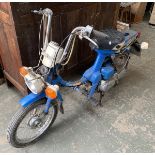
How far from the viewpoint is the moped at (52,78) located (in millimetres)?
1403

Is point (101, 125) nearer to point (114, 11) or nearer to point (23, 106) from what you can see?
point (23, 106)

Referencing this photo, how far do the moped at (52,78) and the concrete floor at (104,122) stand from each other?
5.4 inches

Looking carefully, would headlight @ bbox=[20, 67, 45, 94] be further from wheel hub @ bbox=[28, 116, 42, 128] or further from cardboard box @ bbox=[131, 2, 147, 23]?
cardboard box @ bbox=[131, 2, 147, 23]

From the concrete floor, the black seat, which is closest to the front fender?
the concrete floor

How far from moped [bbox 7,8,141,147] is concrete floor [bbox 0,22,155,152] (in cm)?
14

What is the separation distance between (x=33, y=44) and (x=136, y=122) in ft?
4.34

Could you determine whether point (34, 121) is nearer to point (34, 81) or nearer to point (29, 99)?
point (29, 99)

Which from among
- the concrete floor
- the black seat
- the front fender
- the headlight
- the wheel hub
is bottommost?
the concrete floor

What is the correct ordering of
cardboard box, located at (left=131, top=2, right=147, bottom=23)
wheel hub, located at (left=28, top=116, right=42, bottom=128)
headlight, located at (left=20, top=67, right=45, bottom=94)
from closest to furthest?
headlight, located at (left=20, top=67, right=45, bottom=94)
wheel hub, located at (left=28, top=116, right=42, bottom=128)
cardboard box, located at (left=131, top=2, right=147, bottom=23)

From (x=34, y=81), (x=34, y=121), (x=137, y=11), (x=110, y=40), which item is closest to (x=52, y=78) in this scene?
(x=34, y=81)

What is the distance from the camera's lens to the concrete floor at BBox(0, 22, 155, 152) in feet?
5.55

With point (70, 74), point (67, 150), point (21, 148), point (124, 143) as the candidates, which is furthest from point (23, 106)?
point (70, 74)

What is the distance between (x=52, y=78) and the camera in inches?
64.0

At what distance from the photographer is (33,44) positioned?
1.76 meters
